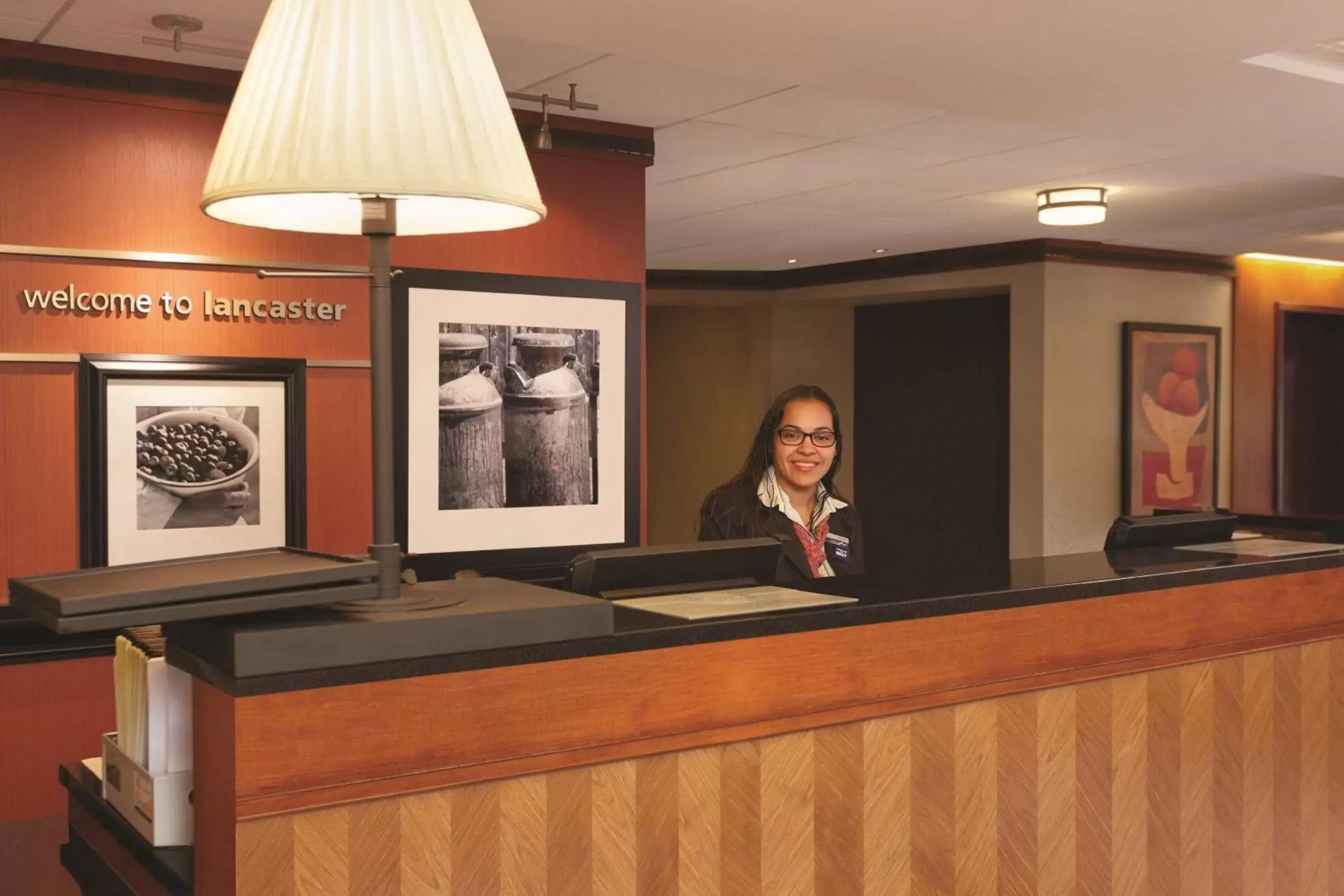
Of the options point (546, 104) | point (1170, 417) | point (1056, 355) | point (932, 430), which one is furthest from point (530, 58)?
point (932, 430)

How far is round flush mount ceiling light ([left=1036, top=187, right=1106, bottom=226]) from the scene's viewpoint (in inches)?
273

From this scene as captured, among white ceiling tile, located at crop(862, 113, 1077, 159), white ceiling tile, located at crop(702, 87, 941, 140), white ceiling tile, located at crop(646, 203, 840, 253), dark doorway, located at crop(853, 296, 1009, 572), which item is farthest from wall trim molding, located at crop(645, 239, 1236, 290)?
white ceiling tile, located at crop(702, 87, 941, 140)

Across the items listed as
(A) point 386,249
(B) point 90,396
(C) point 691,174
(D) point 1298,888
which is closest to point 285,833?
(A) point 386,249

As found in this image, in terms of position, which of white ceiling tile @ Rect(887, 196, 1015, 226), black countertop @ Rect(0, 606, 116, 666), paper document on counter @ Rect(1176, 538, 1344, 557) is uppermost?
white ceiling tile @ Rect(887, 196, 1015, 226)

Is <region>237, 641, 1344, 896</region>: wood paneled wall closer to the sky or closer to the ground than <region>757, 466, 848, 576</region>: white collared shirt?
closer to the ground

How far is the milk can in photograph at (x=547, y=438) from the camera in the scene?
4996 mm

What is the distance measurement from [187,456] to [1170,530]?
10.1 ft

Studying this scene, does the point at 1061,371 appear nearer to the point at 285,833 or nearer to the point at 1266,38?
the point at 1266,38

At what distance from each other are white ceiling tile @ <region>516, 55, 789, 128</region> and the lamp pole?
2.82 meters

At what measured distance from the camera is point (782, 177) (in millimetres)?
6426

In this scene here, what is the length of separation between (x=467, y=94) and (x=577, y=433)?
3.65 metres

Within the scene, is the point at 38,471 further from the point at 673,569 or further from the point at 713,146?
the point at 713,146

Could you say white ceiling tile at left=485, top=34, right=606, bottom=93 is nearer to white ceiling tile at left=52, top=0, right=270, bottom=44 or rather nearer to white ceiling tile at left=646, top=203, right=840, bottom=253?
white ceiling tile at left=52, top=0, right=270, bottom=44

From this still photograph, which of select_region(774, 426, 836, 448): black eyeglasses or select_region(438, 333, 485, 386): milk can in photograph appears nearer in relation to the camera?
select_region(774, 426, 836, 448): black eyeglasses
